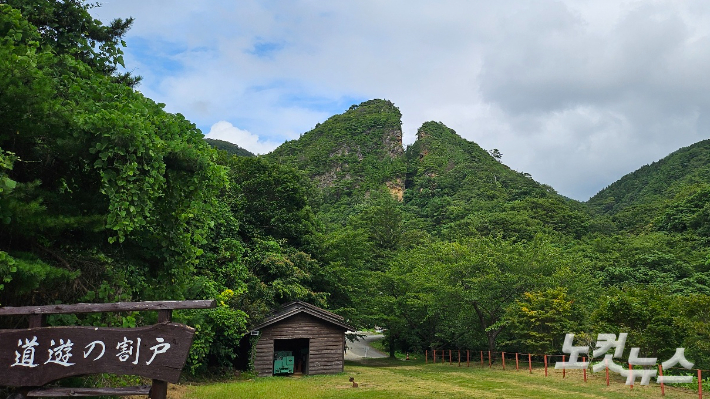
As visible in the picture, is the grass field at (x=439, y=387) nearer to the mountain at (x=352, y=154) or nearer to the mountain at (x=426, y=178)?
the mountain at (x=426, y=178)

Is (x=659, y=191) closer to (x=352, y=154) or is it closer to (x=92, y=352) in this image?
(x=352, y=154)

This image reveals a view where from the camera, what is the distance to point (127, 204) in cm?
614

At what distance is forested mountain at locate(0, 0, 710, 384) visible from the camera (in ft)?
21.0

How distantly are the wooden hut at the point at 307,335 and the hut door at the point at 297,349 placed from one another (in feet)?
2.85

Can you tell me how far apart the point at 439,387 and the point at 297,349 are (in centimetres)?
910

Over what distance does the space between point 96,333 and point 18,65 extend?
150 inches

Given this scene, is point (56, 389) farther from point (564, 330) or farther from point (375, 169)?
point (375, 169)

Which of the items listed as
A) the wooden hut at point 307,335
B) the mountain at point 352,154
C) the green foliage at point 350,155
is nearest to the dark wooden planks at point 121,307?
the wooden hut at point 307,335

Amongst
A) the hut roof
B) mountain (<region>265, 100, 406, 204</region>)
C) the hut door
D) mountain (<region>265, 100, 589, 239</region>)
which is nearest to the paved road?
the hut door

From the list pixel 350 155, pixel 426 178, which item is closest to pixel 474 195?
pixel 426 178

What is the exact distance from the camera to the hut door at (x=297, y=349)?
68.5ft

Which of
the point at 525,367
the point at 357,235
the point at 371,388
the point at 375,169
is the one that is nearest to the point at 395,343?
the point at 357,235

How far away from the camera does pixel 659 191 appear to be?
227 feet

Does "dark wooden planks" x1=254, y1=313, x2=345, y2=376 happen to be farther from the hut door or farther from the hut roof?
the hut door
